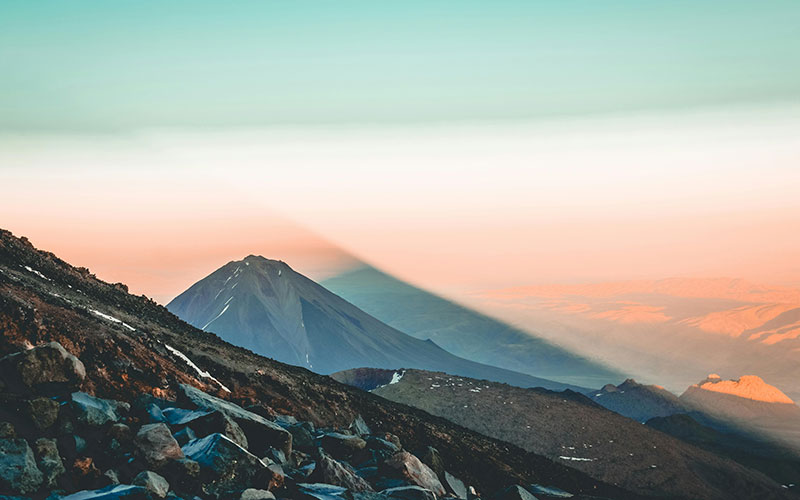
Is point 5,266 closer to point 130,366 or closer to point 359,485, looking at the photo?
point 130,366

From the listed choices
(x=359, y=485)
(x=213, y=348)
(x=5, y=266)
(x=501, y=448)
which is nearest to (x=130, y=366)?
(x=359, y=485)

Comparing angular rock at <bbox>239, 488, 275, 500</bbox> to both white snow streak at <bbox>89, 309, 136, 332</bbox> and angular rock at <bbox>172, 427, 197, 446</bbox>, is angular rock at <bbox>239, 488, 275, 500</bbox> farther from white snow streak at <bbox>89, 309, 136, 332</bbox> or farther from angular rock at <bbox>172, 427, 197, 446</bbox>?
white snow streak at <bbox>89, 309, 136, 332</bbox>

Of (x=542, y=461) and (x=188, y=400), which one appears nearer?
(x=188, y=400)

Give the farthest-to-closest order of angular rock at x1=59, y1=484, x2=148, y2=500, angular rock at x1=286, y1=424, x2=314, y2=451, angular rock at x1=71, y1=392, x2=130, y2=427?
angular rock at x1=286, y1=424, x2=314, y2=451, angular rock at x1=71, y1=392, x2=130, y2=427, angular rock at x1=59, y1=484, x2=148, y2=500

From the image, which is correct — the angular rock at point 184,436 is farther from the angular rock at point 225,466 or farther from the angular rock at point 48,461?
the angular rock at point 48,461

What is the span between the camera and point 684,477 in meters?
89.6

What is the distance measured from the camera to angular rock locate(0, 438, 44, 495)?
1784 centimetres

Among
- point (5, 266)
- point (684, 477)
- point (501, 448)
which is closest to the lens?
point (5, 266)

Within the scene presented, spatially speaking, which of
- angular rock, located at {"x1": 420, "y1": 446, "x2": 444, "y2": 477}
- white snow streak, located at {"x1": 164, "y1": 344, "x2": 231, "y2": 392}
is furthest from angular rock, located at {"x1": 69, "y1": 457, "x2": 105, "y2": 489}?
white snow streak, located at {"x1": 164, "y1": 344, "x2": 231, "y2": 392}

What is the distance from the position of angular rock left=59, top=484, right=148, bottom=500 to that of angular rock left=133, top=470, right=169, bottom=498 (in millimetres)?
213

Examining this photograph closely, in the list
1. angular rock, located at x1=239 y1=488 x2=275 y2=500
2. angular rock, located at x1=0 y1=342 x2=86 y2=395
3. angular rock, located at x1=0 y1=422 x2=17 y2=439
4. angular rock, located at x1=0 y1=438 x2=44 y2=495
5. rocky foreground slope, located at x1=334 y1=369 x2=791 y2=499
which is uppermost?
angular rock, located at x1=0 y1=342 x2=86 y2=395

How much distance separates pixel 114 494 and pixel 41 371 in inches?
270

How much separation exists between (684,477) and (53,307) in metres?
75.9

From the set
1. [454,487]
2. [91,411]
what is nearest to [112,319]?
[454,487]
